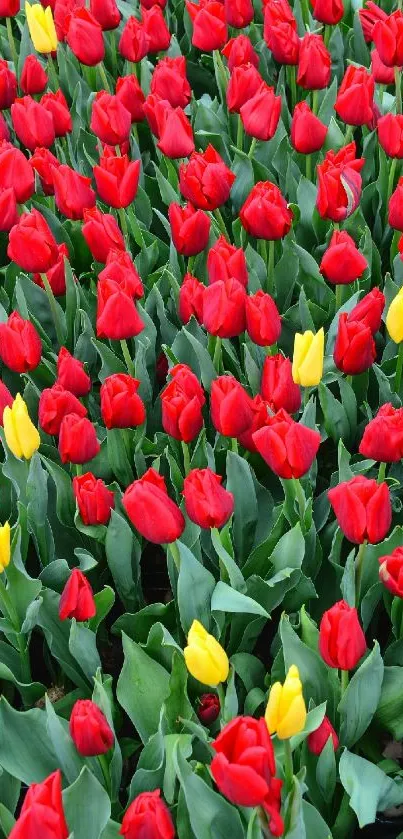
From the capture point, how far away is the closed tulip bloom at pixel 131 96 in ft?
8.54

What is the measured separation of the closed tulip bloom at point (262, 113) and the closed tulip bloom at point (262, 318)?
2.05ft

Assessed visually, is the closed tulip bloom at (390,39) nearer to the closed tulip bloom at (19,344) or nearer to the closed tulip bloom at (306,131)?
the closed tulip bloom at (306,131)

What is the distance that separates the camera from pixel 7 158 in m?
2.24

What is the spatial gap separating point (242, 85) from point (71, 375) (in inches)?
35.8

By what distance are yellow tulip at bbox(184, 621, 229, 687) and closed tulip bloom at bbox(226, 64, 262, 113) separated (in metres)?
1.48

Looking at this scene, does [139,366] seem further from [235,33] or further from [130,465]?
[235,33]

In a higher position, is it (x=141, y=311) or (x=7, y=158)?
(x=7, y=158)

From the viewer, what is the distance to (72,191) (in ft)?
7.51

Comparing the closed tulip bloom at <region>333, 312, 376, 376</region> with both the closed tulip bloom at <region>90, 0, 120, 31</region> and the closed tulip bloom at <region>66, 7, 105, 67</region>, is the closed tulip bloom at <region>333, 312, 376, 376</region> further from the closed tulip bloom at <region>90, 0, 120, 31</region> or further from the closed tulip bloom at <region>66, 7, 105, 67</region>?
the closed tulip bloom at <region>90, 0, 120, 31</region>

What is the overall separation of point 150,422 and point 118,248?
33cm

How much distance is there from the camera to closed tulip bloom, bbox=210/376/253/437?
1.71 meters

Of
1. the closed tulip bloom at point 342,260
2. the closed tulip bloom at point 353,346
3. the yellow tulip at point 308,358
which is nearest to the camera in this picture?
the yellow tulip at point 308,358

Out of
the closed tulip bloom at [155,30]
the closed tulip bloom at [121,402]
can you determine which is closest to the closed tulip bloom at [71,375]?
the closed tulip bloom at [121,402]

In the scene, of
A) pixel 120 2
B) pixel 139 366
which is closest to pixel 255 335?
pixel 139 366
